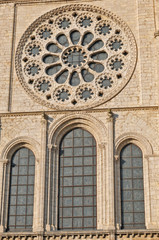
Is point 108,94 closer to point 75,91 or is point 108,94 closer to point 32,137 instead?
point 75,91

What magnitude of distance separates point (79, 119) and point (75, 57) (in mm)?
3298

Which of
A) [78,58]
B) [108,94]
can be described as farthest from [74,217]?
[78,58]

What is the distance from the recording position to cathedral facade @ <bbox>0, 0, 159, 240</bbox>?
936 inches

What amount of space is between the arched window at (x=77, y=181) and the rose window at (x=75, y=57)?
162 centimetres

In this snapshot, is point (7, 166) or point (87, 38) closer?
point (7, 166)

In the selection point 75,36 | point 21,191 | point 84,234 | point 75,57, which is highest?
point 75,36

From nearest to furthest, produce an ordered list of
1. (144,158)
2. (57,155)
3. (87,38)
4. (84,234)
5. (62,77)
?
(84,234), (144,158), (57,155), (62,77), (87,38)

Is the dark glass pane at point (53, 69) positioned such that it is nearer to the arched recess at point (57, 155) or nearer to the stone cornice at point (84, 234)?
the arched recess at point (57, 155)

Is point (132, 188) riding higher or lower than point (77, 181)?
lower

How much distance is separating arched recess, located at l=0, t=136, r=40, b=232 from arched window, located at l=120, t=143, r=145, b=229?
3.60m

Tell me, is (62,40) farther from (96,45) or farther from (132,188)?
(132,188)

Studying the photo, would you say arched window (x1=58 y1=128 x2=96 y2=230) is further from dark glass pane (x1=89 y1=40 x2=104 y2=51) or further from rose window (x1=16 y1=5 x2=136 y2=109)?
dark glass pane (x1=89 y1=40 x2=104 y2=51)

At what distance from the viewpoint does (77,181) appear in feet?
80.6

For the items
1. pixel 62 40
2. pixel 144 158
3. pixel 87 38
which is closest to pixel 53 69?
pixel 62 40
